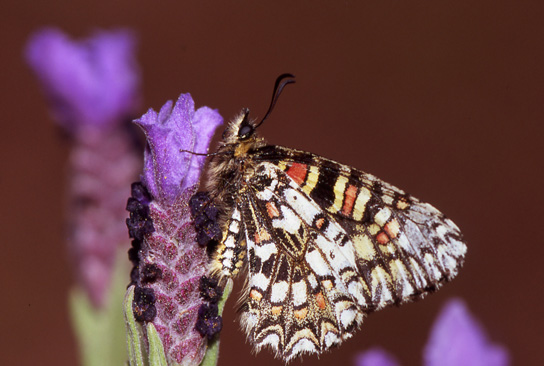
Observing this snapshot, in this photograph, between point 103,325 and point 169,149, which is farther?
point 103,325

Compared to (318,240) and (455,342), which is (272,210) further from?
(455,342)

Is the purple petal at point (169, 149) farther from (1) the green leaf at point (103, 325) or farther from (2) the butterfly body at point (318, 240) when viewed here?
(1) the green leaf at point (103, 325)

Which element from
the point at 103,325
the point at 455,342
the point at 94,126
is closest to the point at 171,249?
the point at 455,342

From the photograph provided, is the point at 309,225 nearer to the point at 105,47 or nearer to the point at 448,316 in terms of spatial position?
the point at 448,316

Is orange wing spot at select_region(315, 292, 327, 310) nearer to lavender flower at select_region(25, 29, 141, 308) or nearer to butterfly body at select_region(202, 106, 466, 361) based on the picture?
butterfly body at select_region(202, 106, 466, 361)

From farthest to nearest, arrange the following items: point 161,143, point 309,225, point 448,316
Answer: point 309,225 → point 448,316 → point 161,143

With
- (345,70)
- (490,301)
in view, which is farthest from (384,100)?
(490,301)
